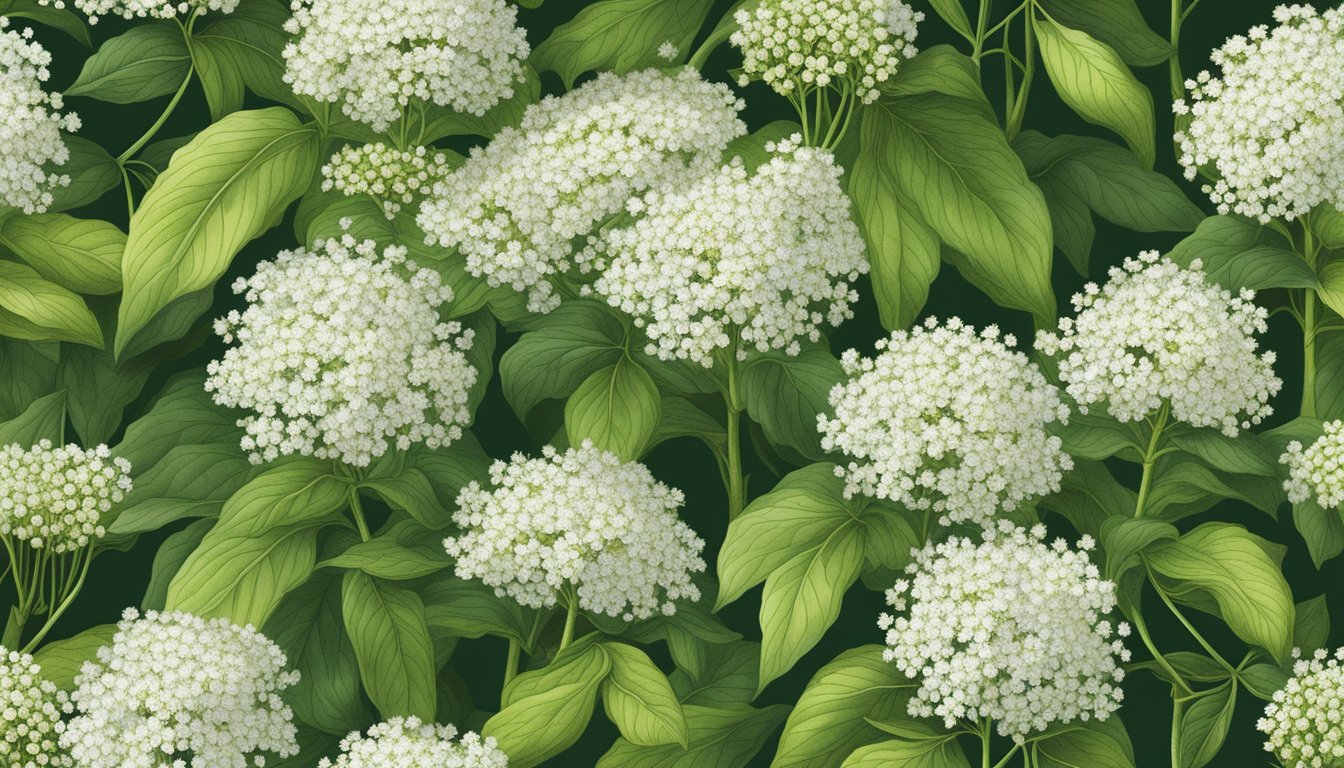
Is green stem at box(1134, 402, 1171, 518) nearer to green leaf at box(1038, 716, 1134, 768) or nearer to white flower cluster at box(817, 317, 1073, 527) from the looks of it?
white flower cluster at box(817, 317, 1073, 527)

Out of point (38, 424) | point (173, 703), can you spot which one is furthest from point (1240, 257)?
point (38, 424)

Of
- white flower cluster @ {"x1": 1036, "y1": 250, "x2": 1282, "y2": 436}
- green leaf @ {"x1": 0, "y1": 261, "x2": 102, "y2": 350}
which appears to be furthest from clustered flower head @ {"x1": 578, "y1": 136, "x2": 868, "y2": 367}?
green leaf @ {"x1": 0, "y1": 261, "x2": 102, "y2": 350}

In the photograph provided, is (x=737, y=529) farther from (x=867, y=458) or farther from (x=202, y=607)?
(x=202, y=607)

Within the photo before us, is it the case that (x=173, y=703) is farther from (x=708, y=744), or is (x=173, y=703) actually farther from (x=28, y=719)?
(x=708, y=744)

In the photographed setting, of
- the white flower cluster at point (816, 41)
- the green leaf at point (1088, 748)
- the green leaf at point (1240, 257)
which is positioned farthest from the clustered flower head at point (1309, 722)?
the white flower cluster at point (816, 41)

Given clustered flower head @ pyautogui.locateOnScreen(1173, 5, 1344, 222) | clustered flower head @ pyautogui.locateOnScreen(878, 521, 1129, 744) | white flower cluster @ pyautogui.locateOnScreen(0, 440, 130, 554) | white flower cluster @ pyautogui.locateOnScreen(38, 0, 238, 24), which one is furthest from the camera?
white flower cluster @ pyautogui.locateOnScreen(38, 0, 238, 24)

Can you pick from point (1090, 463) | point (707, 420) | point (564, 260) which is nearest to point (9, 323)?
point (564, 260)
